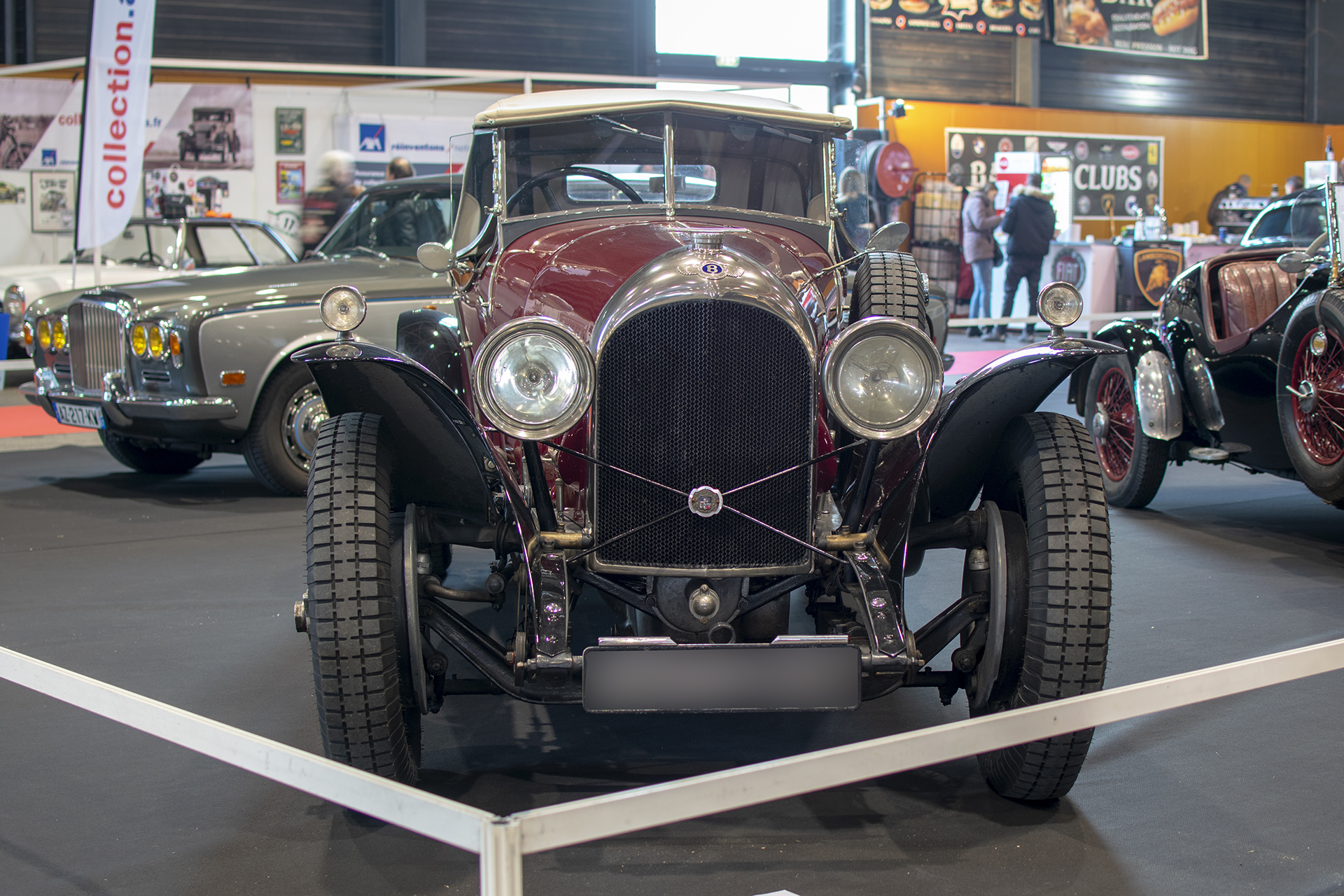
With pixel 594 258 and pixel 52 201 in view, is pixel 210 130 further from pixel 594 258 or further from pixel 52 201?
pixel 594 258

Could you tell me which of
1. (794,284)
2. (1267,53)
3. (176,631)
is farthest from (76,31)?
(1267,53)

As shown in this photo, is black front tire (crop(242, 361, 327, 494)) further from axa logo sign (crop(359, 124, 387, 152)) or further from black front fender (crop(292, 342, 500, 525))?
axa logo sign (crop(359, 124, 387, 152))

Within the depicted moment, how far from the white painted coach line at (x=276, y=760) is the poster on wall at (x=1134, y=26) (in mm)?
18014

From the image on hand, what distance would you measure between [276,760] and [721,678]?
88 centimetres

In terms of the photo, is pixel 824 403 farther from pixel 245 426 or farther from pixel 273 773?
pixel 245 426

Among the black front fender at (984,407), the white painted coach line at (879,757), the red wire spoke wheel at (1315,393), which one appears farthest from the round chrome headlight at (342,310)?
the red wire spoke wheel at (1315,393)

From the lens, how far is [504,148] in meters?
3.56

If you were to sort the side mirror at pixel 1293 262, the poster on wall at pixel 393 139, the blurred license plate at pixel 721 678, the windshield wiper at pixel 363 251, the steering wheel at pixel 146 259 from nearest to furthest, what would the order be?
the blurred license plate at pixel 721 678, the side mirror at pixel 1293 262, the windshield wiper at pixel 363 251, the steering wheel at pixel 146 259, the poster on wall at pixel 393 139

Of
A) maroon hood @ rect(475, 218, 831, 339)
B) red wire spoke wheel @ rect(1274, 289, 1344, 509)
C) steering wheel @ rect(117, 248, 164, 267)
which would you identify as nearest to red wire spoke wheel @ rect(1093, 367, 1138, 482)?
red wire spoke wheel @ rect(1274, 289, 1344, 509)

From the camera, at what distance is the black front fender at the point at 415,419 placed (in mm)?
2678

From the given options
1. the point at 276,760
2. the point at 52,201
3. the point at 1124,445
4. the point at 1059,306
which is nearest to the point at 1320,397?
the point at 1124,445

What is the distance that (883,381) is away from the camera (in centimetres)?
246

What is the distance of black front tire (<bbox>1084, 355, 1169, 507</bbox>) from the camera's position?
5.84 metres

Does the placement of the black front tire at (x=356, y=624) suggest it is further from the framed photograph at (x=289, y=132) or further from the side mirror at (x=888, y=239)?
the framed photograph at (x=289, y=132)
